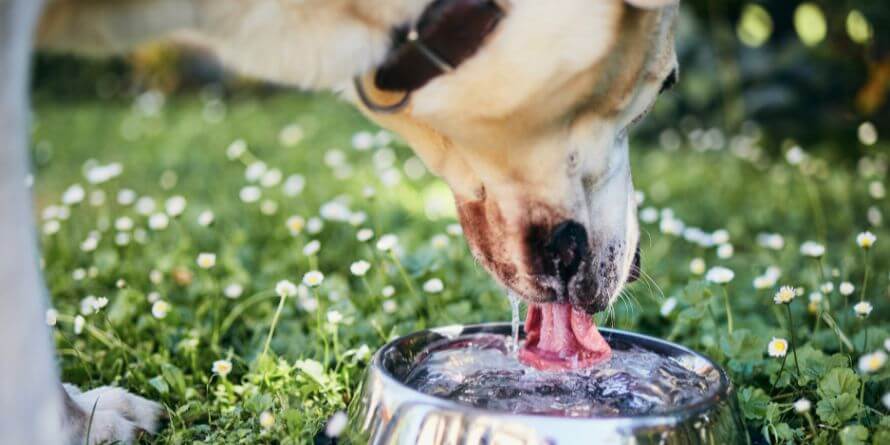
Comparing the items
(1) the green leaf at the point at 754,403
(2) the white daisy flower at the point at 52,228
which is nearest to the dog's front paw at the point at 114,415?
(2) the white daisy flower at the point at 52,228

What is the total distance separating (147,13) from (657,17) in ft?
2.86

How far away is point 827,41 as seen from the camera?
437 centimetres

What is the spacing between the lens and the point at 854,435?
63.7 inches

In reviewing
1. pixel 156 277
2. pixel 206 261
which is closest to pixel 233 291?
pixel 206 261

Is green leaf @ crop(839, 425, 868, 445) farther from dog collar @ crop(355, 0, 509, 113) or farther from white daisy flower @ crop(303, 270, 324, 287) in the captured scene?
white daisy flower @ crop(303, 270, 324, 287)

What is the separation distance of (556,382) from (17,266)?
97 centimetres

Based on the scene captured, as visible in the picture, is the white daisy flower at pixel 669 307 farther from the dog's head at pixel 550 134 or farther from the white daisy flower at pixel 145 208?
the white daisy flower at pixel 145 208

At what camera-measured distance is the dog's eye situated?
1.91 m

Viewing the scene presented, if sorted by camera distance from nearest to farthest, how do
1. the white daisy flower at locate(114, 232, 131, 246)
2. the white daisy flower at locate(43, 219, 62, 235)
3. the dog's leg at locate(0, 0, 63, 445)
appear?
the dog's leg at locate(0, 0, 63, 445), the white daisy flower at locate(114, 232, 131, 246), the white daisy flower at locate(43, 219, 62, 235)

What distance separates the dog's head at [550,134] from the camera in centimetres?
163

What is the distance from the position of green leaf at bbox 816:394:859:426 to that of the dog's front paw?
1217 mm

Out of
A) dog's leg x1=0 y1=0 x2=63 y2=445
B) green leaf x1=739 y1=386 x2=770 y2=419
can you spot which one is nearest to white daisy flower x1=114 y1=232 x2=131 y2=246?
dog's leg x1=0 y1=0 x2=63 y2=445

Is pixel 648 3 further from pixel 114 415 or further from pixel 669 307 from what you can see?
pixel 114 415

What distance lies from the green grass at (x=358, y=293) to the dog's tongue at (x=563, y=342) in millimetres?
305
